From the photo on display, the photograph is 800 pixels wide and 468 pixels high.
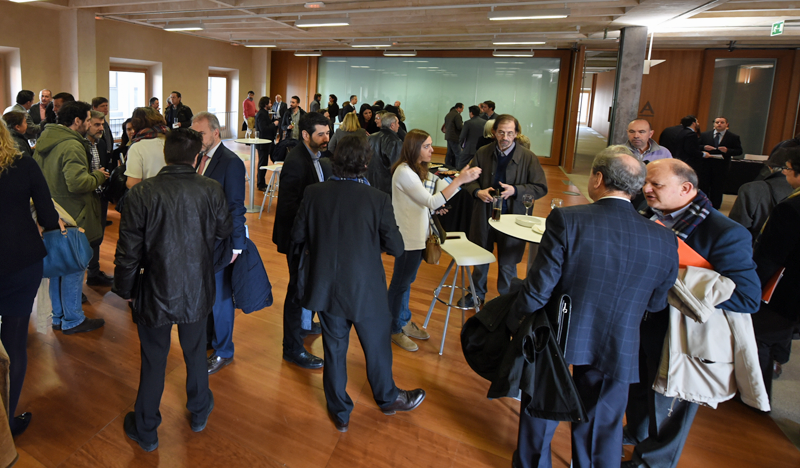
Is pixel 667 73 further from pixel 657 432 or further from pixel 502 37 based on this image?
pixel 657 432

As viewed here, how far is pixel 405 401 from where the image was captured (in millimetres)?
2682

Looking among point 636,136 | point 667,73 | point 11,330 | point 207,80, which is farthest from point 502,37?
point 11,330

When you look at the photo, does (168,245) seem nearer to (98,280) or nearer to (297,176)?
(297,176)

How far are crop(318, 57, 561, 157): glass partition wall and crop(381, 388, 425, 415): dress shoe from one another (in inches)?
483

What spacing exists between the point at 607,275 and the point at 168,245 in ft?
5.61

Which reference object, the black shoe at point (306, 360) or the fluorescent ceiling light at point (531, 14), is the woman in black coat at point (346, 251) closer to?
the black shoe at point (306, 360)

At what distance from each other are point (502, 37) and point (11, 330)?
11098 mm

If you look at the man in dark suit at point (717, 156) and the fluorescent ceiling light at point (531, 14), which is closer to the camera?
the fluorescent ceiling light at point (531, 14)

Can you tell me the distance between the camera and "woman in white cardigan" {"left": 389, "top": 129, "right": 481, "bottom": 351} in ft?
9.50

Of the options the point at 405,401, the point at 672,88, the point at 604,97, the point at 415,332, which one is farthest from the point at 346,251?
the point at 604,97

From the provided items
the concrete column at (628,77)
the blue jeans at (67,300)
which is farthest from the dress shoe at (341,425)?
the concrete column at (628,77)

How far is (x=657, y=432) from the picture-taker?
226 centimetres

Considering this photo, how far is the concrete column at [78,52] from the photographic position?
10.9 metres

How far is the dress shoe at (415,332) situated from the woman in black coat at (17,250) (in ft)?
7.07
